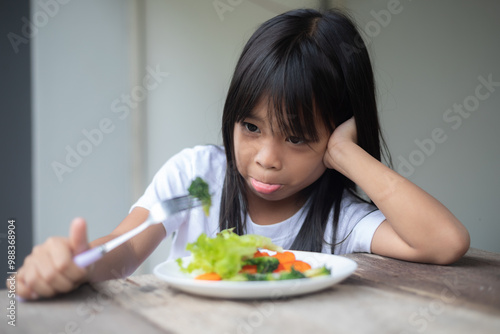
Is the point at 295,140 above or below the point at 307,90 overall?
below

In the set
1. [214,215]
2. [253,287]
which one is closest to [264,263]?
[253,287]

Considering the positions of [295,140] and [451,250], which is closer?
[451,250]

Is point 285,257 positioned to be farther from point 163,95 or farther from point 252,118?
point 163,95

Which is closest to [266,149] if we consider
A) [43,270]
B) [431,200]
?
[431,200]

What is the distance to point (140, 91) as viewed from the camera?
120 inches

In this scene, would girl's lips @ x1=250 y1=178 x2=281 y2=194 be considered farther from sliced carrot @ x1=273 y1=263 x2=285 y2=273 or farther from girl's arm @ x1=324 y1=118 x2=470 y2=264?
sliced carrot @ x1=273 y1=263 x2=285 y2=273

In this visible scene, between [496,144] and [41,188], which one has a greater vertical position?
[496,144]

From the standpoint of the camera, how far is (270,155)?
125 centimetres

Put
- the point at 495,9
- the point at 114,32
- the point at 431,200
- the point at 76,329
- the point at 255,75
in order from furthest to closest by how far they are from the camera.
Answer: the point at 114,32, the point at 495,9, the point at 255,75, the point at 431,200, the point at 76,329

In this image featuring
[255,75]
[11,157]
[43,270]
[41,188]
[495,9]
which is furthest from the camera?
[41,188]

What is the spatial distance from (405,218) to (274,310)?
2.06ft

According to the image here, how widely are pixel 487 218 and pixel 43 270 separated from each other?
192 cm

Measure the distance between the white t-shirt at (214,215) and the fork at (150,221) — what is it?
1.95 feet

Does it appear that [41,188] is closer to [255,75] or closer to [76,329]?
[255,75]
